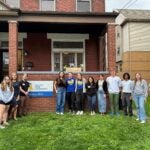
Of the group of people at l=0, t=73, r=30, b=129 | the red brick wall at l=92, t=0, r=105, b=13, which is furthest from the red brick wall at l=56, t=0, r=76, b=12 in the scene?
the group of people at l=0, t=73, r=30, b=129

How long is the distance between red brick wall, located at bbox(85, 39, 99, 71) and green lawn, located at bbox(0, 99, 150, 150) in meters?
9.93

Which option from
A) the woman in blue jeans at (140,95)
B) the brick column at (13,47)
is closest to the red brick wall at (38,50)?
the brick column at (13,47)

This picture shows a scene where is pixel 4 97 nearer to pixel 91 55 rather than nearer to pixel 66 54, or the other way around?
pixel 66 54

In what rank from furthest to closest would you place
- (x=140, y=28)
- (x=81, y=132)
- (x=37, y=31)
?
(x=140, y=28) → (x=37, y=31) → (x=81, y=132)

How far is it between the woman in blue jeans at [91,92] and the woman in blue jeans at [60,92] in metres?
1.03

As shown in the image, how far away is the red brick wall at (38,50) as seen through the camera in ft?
83.6

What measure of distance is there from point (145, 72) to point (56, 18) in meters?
26.0

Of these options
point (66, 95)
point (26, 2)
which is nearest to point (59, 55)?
point (26, 2)

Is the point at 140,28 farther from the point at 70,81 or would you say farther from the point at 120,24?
the point at 70,81

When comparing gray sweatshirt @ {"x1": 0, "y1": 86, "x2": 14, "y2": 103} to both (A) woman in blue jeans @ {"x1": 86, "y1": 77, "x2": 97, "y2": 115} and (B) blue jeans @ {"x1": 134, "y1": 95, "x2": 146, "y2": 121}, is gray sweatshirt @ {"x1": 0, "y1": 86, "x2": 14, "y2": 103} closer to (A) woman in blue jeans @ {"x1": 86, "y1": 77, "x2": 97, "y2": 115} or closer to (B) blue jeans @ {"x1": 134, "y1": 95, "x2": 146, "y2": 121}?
(A) woman in blue jeans @ {"x1": 86, "y1": 77, "x2": 97, "y2": 115}

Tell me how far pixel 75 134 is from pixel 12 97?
4000mm

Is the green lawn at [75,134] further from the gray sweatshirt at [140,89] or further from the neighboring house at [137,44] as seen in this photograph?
the neighboring house at [137,44]

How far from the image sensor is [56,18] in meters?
21.4

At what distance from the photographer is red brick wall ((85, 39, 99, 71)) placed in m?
25.9
